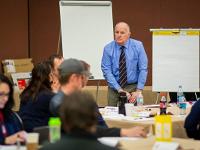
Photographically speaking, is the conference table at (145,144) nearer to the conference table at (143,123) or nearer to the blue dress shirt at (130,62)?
the conference table at (143,123)

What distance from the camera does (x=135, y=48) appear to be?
6305mm

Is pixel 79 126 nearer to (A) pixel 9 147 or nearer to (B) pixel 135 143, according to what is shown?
(A) pixel 9 147

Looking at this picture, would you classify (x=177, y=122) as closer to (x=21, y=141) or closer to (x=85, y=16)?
(x=21, y=141)

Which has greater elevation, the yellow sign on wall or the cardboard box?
the cardboard box

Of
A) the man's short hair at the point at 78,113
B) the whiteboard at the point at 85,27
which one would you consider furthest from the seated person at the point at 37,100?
the whiteboard at the point at 85,27

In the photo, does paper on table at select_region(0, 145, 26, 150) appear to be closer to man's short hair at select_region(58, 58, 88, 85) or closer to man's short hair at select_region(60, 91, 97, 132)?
man's short hair at select_region(58, 58, 88, 85)

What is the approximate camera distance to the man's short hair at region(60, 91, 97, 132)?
2.03m

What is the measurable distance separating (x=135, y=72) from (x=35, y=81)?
2327mm

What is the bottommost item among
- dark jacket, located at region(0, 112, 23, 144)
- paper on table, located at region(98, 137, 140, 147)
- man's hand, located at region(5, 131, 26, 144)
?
paper on table, located at region(98, 137, 140, 147)

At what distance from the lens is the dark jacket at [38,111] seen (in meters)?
3.90

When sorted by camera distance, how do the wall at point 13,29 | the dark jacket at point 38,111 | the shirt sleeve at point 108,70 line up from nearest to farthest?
1. the dark jacket at point 38,111
2. the shirt sleeve at point 108,70
3. the wall at point 13,29

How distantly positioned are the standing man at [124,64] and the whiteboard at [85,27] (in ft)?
4.71

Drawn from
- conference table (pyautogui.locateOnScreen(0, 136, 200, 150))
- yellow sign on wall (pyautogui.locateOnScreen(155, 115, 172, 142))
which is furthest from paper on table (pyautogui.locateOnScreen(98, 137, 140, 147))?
yellow sign on wall (pyautogui.locateOnScreen(155, 115, 172, 142))

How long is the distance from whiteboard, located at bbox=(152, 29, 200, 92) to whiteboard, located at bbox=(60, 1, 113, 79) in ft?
6.28
